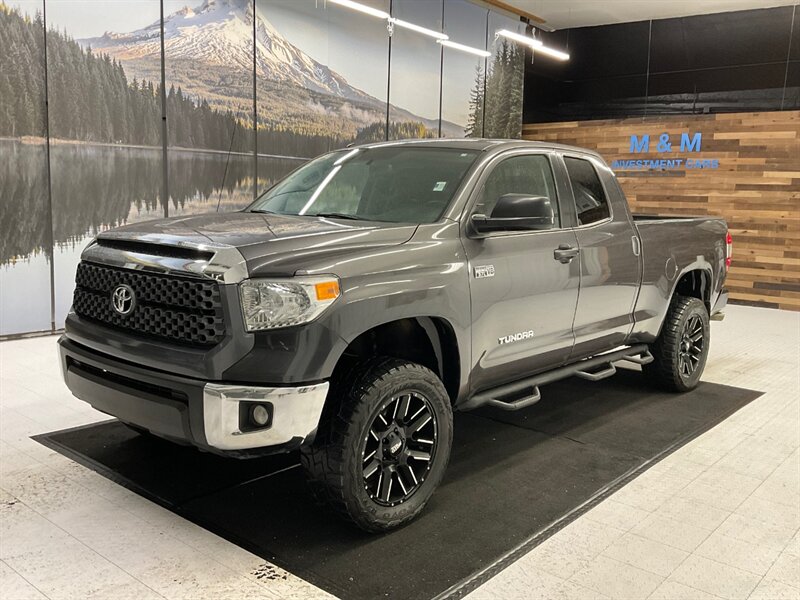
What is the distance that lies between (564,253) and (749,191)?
27.0 ft

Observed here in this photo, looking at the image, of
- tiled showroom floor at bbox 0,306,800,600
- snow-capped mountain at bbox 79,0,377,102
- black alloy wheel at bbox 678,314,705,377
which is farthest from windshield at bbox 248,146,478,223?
snow-capped mountain at bbox 79,0,377,102

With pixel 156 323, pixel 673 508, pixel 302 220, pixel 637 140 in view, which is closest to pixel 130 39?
pixel 302 220

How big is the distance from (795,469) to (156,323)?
3.38 meters

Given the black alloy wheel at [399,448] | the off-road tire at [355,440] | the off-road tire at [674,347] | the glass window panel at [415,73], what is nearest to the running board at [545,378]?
the off-road tire at [674,347]

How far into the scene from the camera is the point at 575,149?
4.24m

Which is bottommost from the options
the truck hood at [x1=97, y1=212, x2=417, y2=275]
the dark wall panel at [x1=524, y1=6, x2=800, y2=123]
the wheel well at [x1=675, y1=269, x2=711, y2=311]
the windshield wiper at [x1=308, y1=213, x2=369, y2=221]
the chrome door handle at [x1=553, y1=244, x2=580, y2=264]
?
the wheel well at [x1=675, y1=269, x2=711, y2=311]

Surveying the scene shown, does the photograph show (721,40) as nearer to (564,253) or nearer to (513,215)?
(564,253)

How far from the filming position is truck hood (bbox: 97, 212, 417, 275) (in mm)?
2553

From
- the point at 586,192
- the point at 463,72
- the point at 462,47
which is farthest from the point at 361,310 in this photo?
the point at 463,72

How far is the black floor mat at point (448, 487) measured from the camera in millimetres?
2641

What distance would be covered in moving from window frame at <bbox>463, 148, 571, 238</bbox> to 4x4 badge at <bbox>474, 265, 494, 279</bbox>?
148 mm

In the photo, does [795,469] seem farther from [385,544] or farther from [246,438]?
[246,438]

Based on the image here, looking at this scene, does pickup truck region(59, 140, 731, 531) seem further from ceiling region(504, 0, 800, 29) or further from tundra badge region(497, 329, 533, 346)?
ceiling region(504, 0, 800, 29)

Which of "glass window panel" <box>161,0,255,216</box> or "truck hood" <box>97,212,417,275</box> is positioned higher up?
"glass window panel" <box>161,0,255,216</box>
